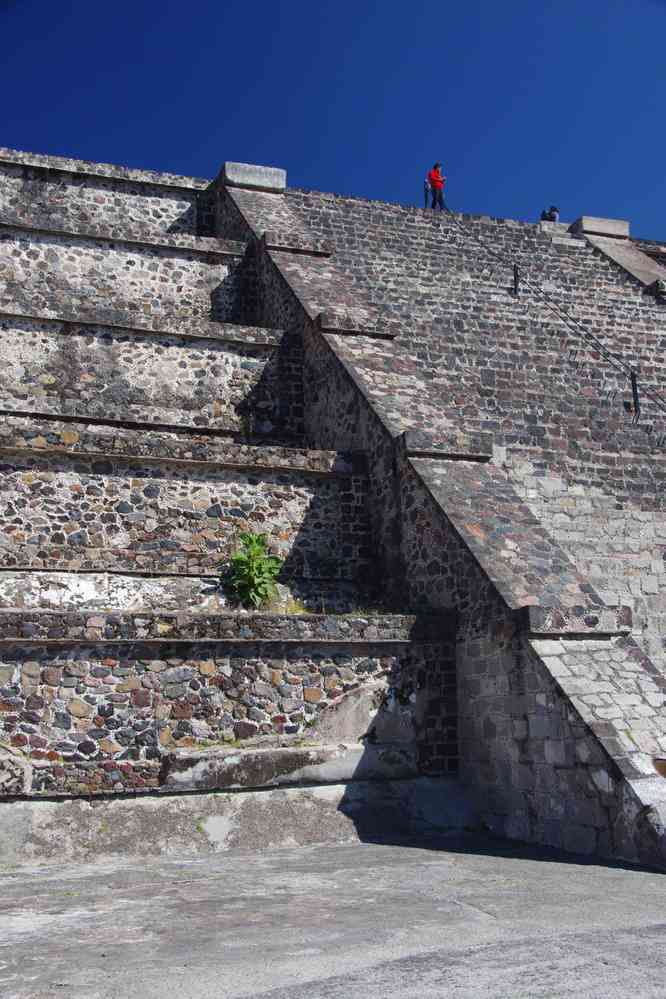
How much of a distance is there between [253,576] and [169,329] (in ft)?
13.3

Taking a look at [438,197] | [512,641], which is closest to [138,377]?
[512,641]

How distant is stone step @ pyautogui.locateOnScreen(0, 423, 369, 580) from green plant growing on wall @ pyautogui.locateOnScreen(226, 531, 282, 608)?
0.32 m

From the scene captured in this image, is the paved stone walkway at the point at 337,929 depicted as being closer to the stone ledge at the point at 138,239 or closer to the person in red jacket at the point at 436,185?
the stone ledge at the point at 138,239

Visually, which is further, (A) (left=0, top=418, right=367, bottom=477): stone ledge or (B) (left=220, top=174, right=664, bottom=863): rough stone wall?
(A) (left=0, top=418, right=367, bottom=477): stone ledge

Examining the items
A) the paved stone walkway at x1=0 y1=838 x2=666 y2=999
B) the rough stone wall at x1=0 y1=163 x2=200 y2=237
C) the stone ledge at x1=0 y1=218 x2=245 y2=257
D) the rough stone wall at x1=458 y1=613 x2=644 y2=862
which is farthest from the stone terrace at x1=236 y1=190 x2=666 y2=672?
the paved stone walkway at x1=0 y1=838 x2=666 y2=999

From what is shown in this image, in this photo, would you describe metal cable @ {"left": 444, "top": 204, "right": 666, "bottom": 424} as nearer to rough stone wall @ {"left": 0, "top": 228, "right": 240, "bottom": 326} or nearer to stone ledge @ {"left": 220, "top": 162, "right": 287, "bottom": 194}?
stone ledge @ {"left": 220, "top": 162, "right": 287, "bottom": 194}

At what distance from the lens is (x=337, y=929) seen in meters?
4.64

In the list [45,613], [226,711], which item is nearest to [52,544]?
[45,613]

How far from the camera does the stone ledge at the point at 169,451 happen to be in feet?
31.4

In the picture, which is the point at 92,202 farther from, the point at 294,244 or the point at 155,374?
the point at 155,374

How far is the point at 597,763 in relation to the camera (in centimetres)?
688

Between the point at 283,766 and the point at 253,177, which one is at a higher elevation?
the point at 253,177

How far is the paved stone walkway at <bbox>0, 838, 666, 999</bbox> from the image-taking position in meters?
3.78

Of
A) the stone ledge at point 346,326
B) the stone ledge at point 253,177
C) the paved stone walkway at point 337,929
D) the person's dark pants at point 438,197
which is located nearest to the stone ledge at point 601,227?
the person's dark pants at point 438,197
